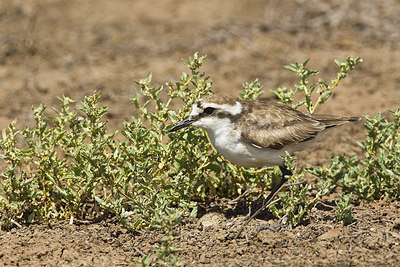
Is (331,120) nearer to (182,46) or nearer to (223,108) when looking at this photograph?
(223,108)

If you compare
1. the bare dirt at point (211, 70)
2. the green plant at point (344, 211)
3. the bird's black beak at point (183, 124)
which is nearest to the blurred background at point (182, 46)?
the bare dirt at point (211, 70)

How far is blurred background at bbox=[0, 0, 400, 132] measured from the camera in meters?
10.2

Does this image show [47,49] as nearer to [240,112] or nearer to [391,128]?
[240,112]

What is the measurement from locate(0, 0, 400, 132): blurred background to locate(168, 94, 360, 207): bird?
116 inches

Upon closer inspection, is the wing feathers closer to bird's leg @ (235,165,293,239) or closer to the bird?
the bird

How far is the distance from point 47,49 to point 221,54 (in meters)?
3.26

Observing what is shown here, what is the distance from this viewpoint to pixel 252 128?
6516mm

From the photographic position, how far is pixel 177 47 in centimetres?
1164

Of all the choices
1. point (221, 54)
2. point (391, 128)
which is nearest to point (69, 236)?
point (391, 128)

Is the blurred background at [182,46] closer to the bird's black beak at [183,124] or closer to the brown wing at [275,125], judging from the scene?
the brown wing at [275,125]

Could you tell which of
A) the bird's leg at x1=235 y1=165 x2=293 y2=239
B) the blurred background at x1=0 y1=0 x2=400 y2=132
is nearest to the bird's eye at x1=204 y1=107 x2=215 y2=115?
the bird's leg at x1=235 y1=165 x2=293 y2=239

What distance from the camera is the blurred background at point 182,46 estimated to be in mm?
10250

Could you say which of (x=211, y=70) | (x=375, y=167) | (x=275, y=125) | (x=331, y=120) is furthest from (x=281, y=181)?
(x=211, y=70)

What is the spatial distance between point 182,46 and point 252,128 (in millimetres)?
5444
